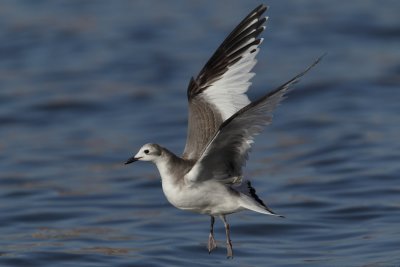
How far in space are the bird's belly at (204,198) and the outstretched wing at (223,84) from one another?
66 cm

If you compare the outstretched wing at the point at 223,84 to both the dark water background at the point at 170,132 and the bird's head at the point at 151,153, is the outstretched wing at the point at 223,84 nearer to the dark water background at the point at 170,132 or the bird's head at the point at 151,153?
the bird's head at the point at 151,153

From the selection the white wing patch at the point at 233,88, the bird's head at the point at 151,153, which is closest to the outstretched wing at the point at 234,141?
the bird's head at the point at 151,153

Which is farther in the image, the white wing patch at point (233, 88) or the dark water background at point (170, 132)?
the dark water background at point (170, 132)

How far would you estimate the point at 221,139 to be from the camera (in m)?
8.02

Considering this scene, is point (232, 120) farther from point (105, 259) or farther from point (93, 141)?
point (93, 141)

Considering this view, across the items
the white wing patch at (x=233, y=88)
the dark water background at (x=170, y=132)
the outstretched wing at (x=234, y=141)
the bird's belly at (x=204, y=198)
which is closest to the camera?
the outstretched wing at (x=234, y=141)

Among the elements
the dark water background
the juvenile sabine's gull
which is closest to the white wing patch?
the juvenile sabine's gull

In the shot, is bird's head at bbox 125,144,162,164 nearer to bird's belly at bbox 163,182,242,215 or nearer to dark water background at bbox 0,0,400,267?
bird's belly at bbox 163,182,242,215

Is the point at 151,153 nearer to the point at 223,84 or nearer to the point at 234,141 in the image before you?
the point at 234,141

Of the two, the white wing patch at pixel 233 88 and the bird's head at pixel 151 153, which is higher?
the white wing patch at pixel 233 88

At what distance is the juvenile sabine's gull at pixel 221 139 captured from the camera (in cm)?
787

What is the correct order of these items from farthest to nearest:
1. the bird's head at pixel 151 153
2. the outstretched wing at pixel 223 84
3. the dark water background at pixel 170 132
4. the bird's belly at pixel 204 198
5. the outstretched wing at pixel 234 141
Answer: the dark water background at pixel 170 132
the outstretched wing at pixel 223 84
the bird's head at pixel 151 153
the bird's belly at pixel 204 198
the outstretched wing at pixel 234 141

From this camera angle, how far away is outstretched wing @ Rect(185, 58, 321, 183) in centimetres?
752

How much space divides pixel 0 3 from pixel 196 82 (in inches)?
576
